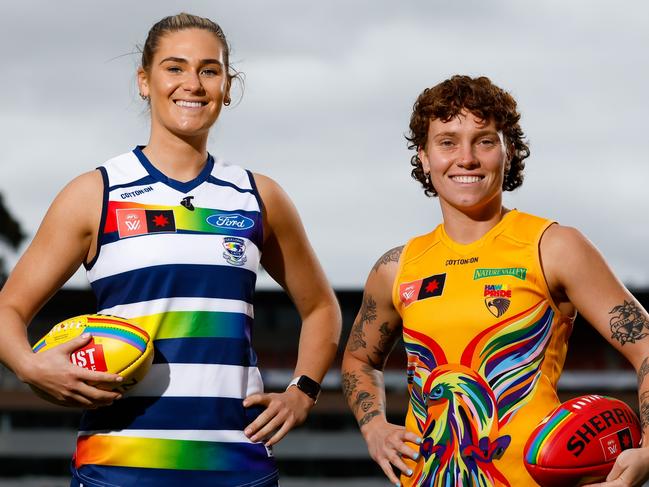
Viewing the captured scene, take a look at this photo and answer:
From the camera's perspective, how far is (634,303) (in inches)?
143

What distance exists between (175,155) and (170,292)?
1.73 feet

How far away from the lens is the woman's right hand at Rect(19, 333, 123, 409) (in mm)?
Answer: 3428

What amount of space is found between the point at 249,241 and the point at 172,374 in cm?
53

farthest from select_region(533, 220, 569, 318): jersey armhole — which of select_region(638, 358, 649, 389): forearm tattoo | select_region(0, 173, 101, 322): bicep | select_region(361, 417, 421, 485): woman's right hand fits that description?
select_region(0, 173, 101, 322): bicep

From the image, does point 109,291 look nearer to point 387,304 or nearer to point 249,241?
point 249,241

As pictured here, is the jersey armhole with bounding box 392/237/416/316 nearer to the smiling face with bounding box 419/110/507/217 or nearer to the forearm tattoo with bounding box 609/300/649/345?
the smiling face with bounding box 419/110/507/217

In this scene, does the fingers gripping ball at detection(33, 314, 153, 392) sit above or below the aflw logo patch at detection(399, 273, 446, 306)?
below

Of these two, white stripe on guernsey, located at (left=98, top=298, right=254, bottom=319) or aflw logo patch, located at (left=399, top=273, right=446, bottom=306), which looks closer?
white stripe on guernsey, located at (left=98, top=298, right=254, bottom=319)

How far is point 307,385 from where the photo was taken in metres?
3.89

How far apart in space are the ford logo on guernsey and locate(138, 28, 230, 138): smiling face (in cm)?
31

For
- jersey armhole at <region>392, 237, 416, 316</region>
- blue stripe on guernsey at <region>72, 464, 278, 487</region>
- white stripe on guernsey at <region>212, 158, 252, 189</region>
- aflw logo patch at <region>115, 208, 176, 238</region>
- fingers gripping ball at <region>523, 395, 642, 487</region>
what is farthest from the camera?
jersey armhole at <region>392, 237, 416, 316</region>

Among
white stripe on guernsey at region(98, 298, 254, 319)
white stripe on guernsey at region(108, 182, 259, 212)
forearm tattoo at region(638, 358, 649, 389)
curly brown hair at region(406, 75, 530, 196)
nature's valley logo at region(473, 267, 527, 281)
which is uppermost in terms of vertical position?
curly brown hair at region(406, 75, 530, 196)

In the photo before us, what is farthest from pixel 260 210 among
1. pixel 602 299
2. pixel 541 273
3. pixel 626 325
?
pixel 626 325

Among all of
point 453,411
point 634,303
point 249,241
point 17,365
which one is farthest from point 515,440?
point 17,365
